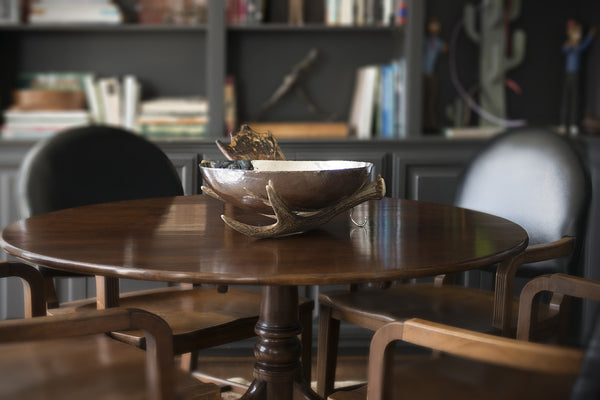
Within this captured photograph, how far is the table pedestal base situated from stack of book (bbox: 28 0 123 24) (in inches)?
67.9

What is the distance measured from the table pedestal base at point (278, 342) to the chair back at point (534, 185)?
0.75 metres

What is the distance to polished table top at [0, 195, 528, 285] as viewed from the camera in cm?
98

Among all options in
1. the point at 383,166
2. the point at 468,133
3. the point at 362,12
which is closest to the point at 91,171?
the point at 383,166

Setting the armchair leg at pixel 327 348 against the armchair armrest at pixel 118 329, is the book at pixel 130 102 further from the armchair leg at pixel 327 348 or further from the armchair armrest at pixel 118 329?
the armchair armrest at pixel 118 329

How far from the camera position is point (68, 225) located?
1.34 metres

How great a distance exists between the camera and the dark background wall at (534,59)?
2.99 metres

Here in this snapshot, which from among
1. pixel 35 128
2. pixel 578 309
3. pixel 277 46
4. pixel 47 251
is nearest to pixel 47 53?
pixel 35 128

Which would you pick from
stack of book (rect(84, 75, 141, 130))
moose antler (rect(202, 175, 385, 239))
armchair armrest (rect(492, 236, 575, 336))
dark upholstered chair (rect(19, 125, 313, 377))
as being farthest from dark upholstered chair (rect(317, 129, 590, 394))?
stack of book (rect(84, 75, 141, 130))

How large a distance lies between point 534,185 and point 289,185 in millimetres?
935

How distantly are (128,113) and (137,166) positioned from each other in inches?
32.2

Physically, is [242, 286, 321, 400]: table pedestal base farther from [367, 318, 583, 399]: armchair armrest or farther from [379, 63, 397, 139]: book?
[379, 63, 397, 139]: book

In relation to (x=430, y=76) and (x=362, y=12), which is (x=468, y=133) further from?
(x=362, y=12)

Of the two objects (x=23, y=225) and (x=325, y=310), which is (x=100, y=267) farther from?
(x=325, y=310)

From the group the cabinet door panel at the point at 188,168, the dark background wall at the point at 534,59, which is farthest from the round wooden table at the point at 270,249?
the dark background wall at the point at 534,59
